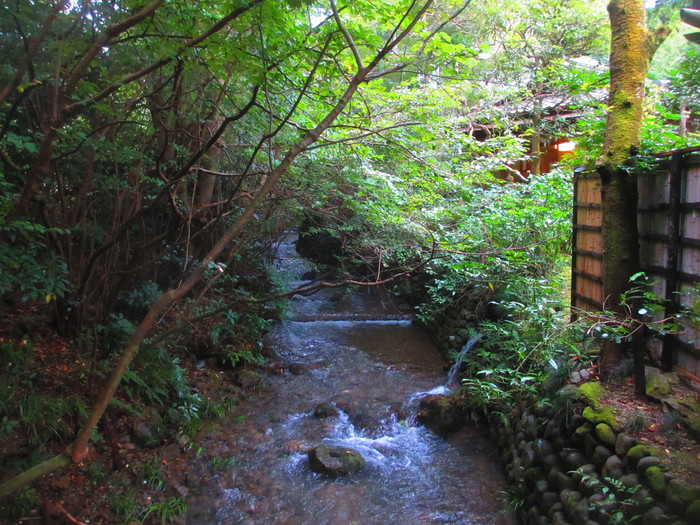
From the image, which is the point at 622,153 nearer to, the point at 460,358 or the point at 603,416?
the point at 603,416

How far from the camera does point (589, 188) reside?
15.7 ft

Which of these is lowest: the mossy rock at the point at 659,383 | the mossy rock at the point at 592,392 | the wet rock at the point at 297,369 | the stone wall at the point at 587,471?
the wet rock at the point at 297,369

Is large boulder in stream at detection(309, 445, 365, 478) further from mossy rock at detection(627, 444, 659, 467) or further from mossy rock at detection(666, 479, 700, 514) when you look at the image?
mossy rock at detection(666, 479, 700, 514)

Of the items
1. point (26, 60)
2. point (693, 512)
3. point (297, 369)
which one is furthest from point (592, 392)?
point (26, 60)

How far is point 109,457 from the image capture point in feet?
13.5

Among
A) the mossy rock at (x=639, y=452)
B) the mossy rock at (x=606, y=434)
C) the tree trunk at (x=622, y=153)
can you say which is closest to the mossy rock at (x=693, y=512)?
the mossy rock at (x=639, y=452)

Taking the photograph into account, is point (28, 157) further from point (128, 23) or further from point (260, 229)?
point (260, 229)

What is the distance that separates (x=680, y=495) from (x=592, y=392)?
122cm

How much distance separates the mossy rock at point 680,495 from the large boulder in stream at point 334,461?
116 inches

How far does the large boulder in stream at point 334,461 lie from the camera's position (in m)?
4.63

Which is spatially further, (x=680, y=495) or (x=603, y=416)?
(x=603, y=416)

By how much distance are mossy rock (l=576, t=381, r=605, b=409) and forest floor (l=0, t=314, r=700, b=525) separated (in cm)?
7

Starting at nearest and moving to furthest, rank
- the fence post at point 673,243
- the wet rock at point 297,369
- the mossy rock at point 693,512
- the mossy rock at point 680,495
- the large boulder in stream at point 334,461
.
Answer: the mossy rock at point 693,512 < the mossy rock at point 680,495 < the fence post at point 673,243 < the large boulder in stream at point 334,461 < the wet rock at point 297,369

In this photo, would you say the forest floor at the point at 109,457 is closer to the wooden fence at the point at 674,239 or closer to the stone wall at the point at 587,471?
the stone wall at the point at 587,471
